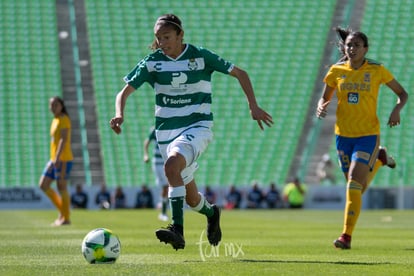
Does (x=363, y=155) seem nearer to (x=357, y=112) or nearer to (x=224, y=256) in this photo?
(x=357, y=112)

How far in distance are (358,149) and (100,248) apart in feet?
11.5

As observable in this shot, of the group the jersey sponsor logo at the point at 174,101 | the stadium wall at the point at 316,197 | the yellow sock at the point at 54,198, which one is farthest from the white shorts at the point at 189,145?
the stadium wall at the point at 316,197

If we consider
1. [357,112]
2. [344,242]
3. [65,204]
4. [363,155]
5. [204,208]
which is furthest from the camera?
[65,204]

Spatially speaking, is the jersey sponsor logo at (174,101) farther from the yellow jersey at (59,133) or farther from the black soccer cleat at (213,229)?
the yellow jersey at (59,133)

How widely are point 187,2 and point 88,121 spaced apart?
7.17 metres

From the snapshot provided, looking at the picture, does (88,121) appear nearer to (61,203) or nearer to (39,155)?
(39,155)

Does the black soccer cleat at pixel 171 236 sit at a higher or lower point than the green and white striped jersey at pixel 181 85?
lower

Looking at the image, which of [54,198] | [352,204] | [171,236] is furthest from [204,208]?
[54,198]

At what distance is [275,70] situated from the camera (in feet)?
114

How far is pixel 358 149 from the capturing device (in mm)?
10008

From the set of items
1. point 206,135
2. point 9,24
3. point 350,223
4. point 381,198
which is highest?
point 9,24

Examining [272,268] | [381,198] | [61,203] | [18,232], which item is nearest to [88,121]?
[381,198]

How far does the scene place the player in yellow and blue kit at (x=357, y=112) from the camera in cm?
994

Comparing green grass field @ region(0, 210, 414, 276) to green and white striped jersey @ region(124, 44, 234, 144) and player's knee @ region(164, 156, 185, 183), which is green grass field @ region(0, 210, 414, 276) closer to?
player's knee @ region(164, 156, 185, 183)
